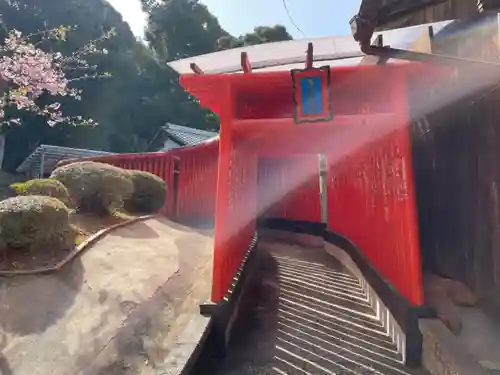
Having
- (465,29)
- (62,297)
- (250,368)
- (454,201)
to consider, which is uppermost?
(465,29)

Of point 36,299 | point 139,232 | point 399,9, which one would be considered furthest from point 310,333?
point 139,232

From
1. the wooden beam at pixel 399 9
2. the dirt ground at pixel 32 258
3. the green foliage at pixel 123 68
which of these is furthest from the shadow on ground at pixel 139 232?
the green foliage at pixel 123 68

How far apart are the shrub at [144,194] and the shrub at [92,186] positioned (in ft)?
4.35

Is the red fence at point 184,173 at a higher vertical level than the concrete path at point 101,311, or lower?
higher

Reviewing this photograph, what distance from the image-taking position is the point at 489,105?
11.1 feet

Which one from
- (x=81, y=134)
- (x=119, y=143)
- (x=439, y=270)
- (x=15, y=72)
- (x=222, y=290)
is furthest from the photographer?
(x=119, y=143)

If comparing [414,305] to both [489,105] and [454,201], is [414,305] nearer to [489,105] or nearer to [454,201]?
[454,201]

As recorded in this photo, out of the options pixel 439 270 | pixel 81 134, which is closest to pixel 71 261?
pixel 439 270

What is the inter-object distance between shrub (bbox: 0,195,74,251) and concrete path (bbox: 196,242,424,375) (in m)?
2.43

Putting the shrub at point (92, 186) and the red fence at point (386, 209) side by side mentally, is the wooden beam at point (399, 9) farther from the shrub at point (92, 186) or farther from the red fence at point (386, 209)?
the shrub at point (92, 186)

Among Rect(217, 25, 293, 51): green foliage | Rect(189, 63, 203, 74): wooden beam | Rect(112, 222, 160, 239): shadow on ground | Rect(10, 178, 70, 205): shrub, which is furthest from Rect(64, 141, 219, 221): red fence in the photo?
Rect(217, 25, 293, 51): green foliage

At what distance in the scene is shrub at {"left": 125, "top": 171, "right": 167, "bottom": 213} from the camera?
28.6 ft

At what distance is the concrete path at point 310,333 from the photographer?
3.44 meters

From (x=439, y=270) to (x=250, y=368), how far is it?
2.44 meters
